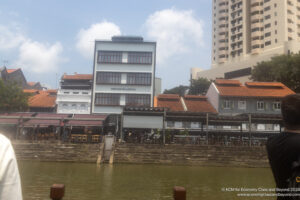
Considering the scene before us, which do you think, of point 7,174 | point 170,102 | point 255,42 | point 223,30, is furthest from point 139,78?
point 223,30

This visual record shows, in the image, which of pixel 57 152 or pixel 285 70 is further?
pixel 285 70

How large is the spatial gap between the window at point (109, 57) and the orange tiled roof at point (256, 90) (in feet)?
46.1

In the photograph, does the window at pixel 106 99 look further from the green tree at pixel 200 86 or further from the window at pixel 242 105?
the green tree at pixel 200 86

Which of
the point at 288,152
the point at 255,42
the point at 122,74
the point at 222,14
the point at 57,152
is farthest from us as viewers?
the point at 222,14

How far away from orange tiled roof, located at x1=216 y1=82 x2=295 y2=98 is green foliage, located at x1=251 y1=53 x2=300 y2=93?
19.2ft

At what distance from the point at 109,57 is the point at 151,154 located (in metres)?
16.2

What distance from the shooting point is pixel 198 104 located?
34812 millimetres

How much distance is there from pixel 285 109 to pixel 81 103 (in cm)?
3306

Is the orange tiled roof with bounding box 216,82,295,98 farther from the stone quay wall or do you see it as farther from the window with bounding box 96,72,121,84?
the window with bounding box 96,72,121,84

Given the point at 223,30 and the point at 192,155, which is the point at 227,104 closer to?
the point at 192,155

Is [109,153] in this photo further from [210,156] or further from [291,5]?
[291,5]

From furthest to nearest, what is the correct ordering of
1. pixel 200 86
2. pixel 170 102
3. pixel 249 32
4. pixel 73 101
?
pixel 249 32 < pixel 200 86 < pixel 170 102 < pixel 73 101

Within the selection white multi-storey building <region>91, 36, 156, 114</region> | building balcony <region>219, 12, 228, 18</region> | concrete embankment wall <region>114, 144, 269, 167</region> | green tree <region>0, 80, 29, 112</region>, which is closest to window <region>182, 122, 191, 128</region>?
white multi-storey building <region>91, 36, 156, 114</region>

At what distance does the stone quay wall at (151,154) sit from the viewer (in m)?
22.1
